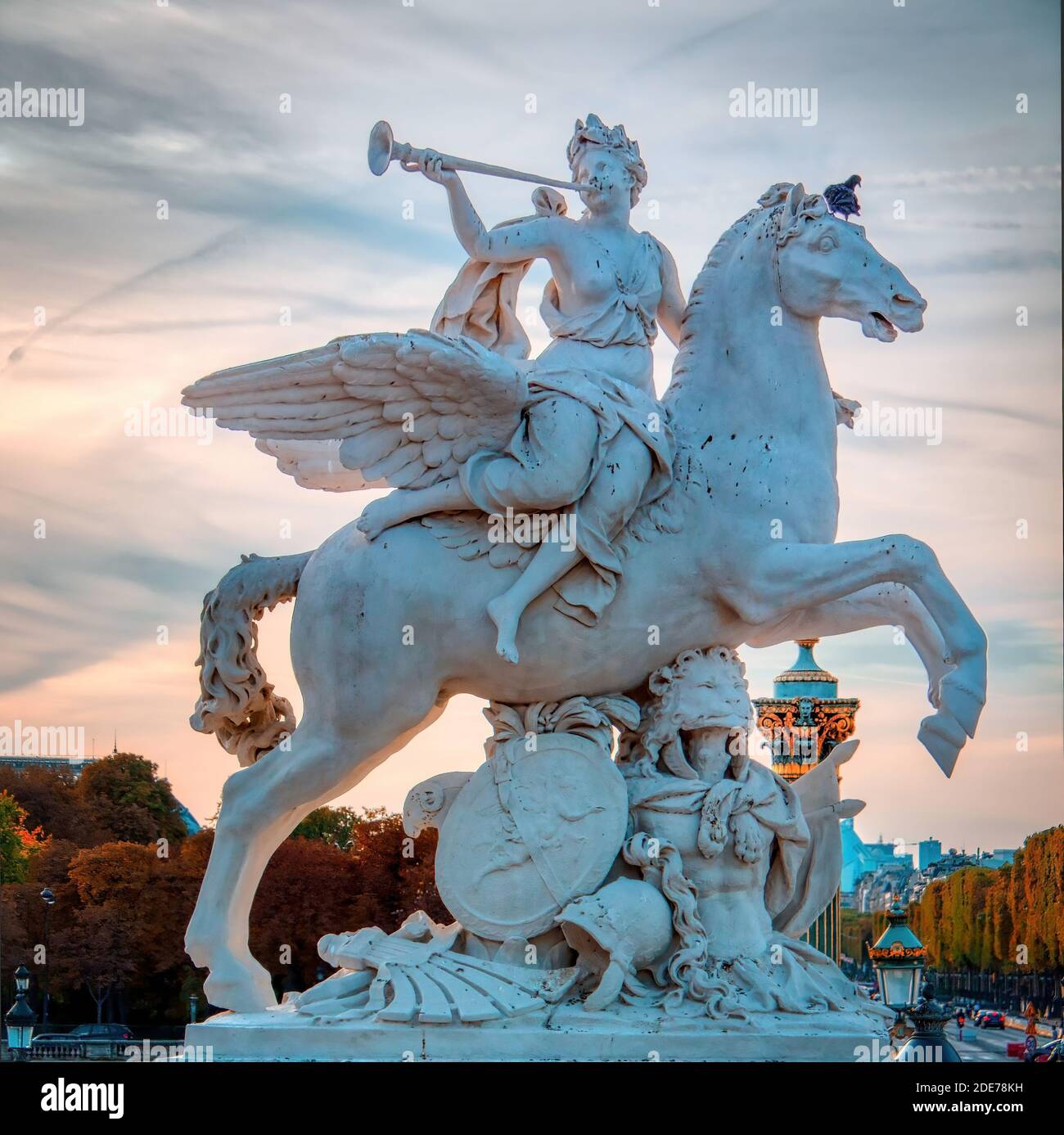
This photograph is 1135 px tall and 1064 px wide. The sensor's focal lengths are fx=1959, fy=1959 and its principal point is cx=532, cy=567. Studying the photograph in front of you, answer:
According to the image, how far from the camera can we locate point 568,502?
9.25m

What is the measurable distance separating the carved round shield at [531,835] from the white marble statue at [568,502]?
361mm

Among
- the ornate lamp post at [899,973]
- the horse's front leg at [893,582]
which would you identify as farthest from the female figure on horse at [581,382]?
the ornate lamp post at [899,973]

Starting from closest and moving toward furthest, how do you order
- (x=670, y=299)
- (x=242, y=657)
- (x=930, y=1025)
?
(x=242, y=657)
(x=670, y=299)
(x=930, y=1025)

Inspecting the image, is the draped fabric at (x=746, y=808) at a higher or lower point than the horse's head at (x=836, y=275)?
lower

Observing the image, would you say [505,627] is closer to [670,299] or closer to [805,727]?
[670,299]

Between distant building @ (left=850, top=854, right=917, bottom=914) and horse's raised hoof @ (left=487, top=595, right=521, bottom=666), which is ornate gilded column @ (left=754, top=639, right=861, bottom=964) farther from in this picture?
distant building @ (left=850, top=854, right=917, bottom=914)

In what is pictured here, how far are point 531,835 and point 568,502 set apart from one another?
5.20 ft

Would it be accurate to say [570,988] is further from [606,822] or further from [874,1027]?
[874,1027]

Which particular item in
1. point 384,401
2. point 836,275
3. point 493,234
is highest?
point 493,234

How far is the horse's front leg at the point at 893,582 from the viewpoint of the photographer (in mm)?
8953

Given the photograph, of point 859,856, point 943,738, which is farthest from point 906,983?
point 859,856

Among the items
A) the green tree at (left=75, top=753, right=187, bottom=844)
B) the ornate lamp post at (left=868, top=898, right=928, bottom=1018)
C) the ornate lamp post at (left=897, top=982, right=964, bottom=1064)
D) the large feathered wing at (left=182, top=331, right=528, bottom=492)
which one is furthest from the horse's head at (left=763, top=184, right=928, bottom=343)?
the green tree at (left=75, top=753, right=187, bottom=844)

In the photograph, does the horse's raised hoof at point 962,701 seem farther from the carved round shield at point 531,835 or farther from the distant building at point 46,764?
the distant building at point 46,764

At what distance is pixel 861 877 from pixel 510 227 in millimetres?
44242
